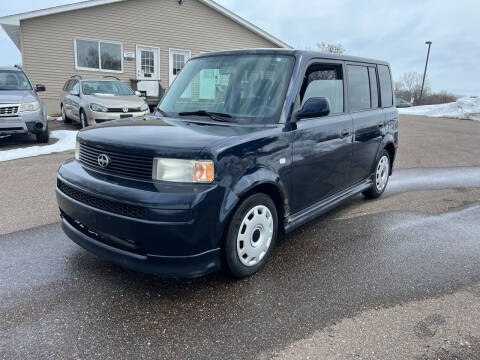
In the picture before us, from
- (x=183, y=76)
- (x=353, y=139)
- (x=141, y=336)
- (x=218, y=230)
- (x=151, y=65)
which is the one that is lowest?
(x=141, y=336)

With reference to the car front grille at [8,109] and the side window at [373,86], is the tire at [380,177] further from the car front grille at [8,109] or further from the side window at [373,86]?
the car front grille at [8,109]

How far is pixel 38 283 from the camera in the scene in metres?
3.12

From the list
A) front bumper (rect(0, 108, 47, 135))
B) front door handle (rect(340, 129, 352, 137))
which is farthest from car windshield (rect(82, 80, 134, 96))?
front door handle (rect(340, 129, 352, 137))

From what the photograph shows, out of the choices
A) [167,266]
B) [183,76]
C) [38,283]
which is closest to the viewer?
[167,266]

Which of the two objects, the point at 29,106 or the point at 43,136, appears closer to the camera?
the point at 29,106

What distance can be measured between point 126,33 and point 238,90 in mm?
15001

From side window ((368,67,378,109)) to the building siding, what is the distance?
46.2 feet

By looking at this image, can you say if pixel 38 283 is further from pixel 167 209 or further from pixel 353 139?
pixel 353 139

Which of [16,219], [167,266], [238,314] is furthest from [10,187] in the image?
[238,314]

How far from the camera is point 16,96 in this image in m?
8.84

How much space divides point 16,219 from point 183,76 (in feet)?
8.71

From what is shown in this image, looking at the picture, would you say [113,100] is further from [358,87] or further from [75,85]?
[358,87]

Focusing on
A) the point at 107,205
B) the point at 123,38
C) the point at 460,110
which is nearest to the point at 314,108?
the point at 107,205

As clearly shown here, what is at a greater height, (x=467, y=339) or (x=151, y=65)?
(x=151, y=65)
